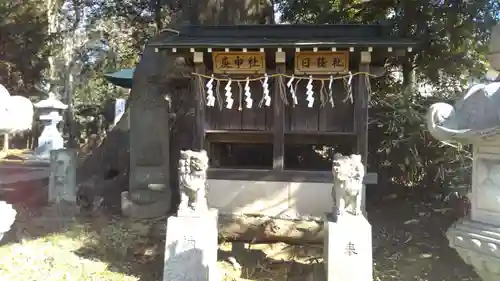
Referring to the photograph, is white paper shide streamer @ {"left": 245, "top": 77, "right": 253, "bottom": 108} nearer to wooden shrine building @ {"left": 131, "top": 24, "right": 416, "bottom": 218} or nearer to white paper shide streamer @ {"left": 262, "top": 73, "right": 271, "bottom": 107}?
wooden shrine building @ {"left": 131, "top": 24, "right": 416, "bottom": 218}

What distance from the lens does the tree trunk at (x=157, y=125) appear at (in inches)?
372

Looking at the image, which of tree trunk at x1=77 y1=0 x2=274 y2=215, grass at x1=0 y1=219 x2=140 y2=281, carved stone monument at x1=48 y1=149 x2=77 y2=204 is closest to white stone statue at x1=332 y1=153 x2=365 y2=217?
grass at x1=0 y1=219 x2=140 y2=281

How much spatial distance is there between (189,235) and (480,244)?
372cm

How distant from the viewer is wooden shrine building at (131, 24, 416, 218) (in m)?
7.90

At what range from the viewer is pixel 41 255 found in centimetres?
688

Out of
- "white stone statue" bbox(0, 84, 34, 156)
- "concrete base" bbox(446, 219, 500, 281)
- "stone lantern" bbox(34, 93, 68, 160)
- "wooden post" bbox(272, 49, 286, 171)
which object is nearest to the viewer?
"white stone statue" bbox(0, 84, 34, 156)

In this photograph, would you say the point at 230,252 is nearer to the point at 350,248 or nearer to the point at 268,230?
the point at 268,230

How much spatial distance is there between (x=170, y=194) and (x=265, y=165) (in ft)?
7.31

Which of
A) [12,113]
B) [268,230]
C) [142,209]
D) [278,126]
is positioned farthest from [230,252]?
[12,113]

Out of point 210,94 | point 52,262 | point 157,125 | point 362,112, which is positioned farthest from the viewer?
point 157,125

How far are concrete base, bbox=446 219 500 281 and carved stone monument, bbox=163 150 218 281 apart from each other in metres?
3.33

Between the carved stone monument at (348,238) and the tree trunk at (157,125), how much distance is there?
424cm

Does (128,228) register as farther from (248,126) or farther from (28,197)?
(28,197)

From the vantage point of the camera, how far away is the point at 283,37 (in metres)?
8.32
